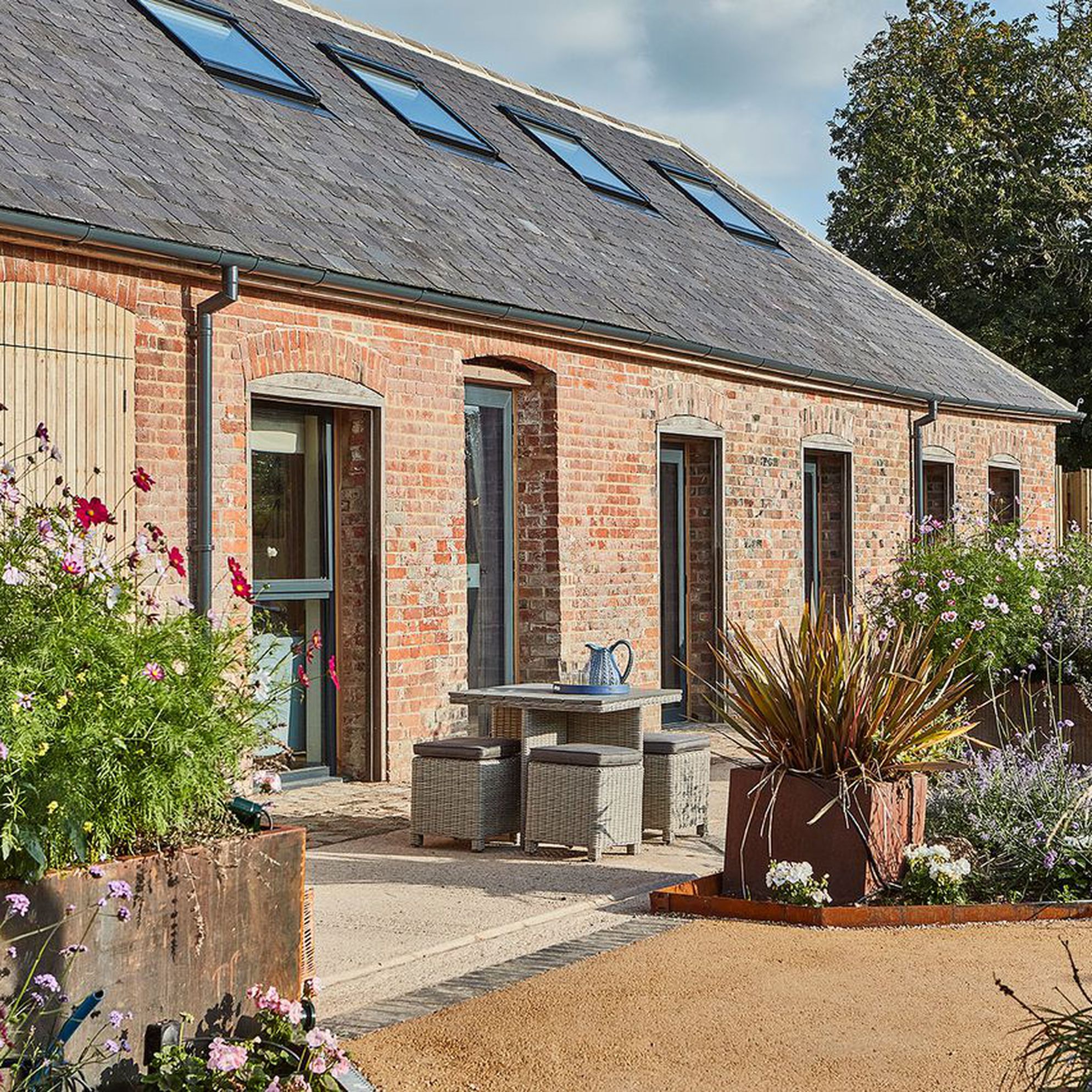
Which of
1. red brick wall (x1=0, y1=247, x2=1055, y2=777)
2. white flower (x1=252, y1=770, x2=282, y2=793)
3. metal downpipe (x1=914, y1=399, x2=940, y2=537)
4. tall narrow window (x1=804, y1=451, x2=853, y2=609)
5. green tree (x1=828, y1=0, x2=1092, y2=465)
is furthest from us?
green tree (x1=828, y1=0, x2=1092, y2=465)

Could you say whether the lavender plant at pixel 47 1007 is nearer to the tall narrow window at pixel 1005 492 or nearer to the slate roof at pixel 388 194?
the slate roof at pixel 388 194

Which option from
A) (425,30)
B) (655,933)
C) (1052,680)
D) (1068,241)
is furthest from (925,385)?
(1068,241)

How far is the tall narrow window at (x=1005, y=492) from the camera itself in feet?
59.5

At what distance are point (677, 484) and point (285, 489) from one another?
434cm

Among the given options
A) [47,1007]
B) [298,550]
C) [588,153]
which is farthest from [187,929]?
[588,153]

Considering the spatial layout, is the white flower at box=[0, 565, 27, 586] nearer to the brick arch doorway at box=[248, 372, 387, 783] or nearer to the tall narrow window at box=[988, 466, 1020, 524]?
the brick arch doorway at box=[248, 372, 387, 783]

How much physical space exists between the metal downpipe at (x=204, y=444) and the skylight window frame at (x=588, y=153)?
21.4 ft

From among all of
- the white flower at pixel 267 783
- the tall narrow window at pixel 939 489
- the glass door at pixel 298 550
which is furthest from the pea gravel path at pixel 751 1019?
the tall narrow window at pixel 939 489

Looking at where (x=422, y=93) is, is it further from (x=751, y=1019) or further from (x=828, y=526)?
(x=751, y=1019)

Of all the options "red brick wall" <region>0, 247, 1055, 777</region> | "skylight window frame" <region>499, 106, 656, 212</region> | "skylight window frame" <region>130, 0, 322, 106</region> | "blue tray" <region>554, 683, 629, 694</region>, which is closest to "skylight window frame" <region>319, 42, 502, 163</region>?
"skylight window frame" <region>130, 0, 322, 106</region>

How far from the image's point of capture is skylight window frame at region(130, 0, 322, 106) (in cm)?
1116

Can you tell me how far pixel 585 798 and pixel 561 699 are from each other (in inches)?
21.6

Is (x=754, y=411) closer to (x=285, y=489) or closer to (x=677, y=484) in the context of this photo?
(x=677, y=484)

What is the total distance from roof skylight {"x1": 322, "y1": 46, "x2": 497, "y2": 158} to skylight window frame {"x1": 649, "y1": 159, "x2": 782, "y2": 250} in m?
3.58
